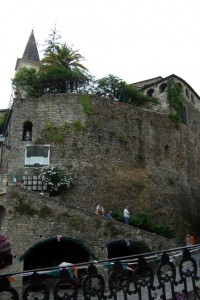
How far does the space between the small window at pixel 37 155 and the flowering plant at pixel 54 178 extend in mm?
657

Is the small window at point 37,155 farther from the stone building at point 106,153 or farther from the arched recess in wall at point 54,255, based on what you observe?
the arched recess in wall at point 54,255

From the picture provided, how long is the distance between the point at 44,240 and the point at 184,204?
1316cm

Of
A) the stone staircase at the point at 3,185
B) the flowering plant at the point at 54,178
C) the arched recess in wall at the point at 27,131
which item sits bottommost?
the stone staircase at the point at 3,185

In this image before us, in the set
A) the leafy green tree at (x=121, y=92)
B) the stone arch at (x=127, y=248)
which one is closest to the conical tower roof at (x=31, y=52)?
the leafy green tree at (x=121, y=92)

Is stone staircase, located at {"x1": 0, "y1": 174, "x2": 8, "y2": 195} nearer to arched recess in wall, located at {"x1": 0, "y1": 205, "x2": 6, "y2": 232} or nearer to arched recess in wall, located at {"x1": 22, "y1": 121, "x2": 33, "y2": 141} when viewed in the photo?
arched recess in wall, located at {"x1": 0, "y1": 205, "x2": 6, "y2": 232}

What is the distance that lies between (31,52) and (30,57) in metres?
1.14

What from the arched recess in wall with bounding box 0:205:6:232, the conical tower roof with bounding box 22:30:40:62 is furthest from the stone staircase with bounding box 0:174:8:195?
the conical tower roof with bounding box 22:30:40:62

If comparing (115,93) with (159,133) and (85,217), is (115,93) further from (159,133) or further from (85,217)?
(85,217)

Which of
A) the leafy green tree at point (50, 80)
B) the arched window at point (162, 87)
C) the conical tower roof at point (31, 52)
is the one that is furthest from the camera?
the conical tower roof at point (31, 52)

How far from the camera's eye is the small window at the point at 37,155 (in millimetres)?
24797

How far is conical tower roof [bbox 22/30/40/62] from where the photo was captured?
45.4m

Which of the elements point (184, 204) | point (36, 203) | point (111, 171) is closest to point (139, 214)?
point (111, 171)

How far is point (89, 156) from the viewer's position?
25500 millimetres

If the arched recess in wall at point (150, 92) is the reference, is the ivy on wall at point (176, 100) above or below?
below
